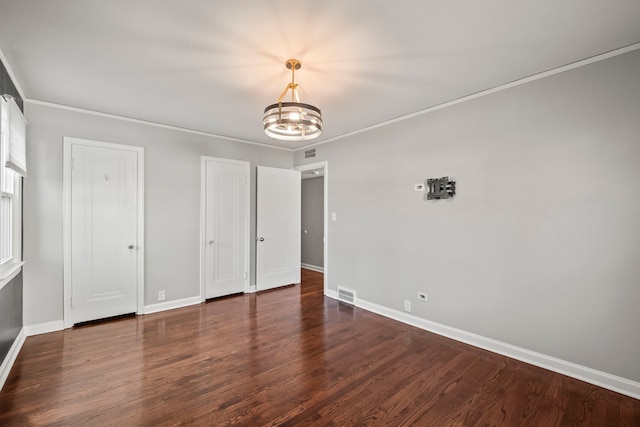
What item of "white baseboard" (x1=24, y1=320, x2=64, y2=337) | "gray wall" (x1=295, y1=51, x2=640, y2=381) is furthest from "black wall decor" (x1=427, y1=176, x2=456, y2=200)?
"white baseboard" (x1=24, y1=320, x2=64, y2=337)

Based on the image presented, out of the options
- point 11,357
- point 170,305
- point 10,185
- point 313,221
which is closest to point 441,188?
point 170,305

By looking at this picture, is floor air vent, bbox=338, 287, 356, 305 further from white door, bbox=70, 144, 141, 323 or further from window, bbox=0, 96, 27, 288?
window, bbox=0, 96, 27, 288

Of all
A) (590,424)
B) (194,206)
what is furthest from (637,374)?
(194,206)

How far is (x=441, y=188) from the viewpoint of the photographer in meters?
3.35

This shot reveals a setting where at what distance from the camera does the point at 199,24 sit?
1942 millimetres

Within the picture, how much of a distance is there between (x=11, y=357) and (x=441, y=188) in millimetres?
4591

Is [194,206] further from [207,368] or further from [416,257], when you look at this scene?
[416,257]

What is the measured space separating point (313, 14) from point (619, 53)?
7.97 ft

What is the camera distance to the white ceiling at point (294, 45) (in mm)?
1799

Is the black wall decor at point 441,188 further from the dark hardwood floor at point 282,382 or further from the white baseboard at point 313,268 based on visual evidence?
the white baseboard at point 313,268

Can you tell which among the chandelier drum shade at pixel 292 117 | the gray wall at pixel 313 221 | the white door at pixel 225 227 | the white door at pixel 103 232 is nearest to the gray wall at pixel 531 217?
the chandelier drum shade at pixel 292 117

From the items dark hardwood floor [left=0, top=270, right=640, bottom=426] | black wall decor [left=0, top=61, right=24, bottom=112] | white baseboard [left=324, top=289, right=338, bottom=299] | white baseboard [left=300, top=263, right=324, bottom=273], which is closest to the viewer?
dark hardwood floor [left=0, top=270, right=640, bottom=426]

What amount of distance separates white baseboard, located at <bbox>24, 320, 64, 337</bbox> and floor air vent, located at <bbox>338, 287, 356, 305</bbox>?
359cm

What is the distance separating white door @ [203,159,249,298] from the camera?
14.9 feet
